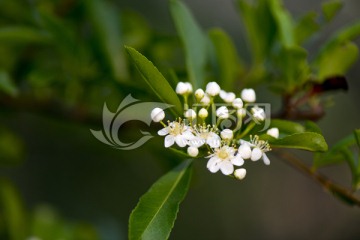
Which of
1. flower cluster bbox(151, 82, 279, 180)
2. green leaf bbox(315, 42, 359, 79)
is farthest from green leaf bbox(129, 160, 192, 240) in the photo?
green leaf bbox(315, 42, 359, 79)

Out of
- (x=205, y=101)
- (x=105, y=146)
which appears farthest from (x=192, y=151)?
(x=105, y=146)

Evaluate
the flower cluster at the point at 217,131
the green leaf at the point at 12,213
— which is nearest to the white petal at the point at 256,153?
the flower cluster at the point at 217,131

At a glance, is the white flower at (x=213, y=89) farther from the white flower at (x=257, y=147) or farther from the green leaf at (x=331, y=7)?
the green leaf at (x=331, y=7)

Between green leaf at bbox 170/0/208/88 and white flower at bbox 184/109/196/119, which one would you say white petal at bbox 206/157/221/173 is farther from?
green leaf at bbox 170/0/208/88

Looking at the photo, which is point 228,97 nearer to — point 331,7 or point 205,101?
point 205,101

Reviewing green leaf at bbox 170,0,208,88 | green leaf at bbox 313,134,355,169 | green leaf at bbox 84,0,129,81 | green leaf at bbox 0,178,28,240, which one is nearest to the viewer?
green leaf at bbox 313,134,355,169

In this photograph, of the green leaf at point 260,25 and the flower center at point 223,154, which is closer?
the flower center at point 223,154
